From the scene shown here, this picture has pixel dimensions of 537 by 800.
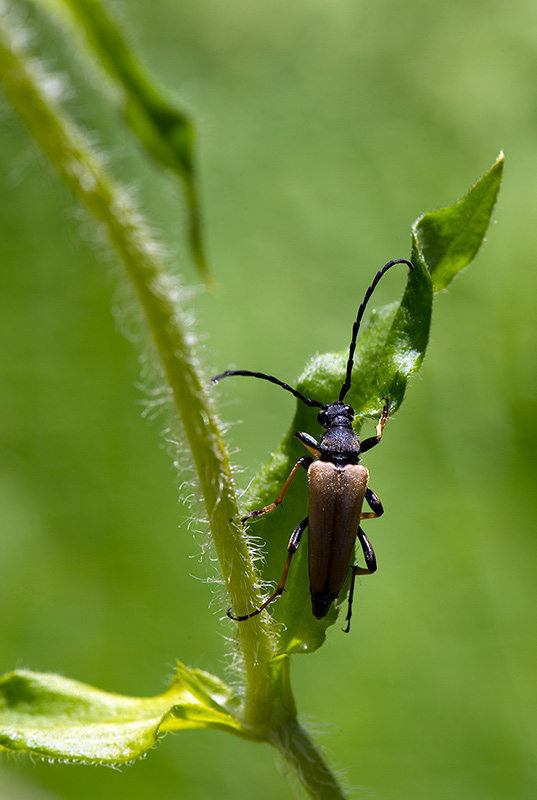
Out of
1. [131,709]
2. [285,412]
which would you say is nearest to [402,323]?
[131,709]

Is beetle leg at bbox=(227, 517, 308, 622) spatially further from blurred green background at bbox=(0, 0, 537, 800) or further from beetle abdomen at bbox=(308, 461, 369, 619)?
blurred green background at bbox=(0, 0, 537, 800)

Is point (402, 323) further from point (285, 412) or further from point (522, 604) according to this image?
point (522, 604)

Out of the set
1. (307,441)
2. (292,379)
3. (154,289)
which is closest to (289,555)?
(307,441)

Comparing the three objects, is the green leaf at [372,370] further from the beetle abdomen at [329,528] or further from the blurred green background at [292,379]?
the blurred green background at [292,379]

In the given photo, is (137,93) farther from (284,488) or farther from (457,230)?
(284,488)

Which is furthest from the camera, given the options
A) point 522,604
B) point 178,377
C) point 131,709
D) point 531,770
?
point 522,604
